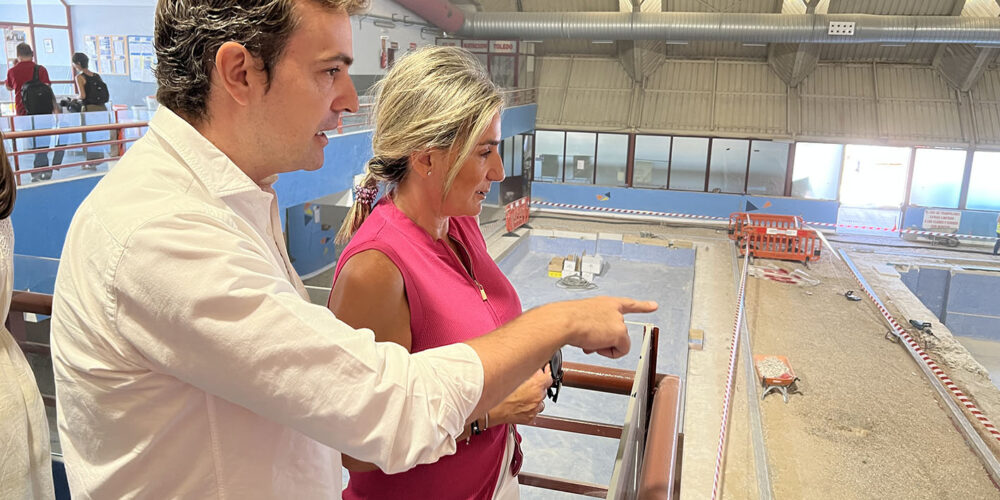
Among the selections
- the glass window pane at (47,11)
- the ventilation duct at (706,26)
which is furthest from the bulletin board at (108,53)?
the ventilation duct at (706,26)

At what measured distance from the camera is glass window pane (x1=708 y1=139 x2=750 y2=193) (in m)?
17.5

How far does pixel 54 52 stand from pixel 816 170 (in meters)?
16.4

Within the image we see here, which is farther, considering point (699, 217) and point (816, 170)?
point (699, 217)

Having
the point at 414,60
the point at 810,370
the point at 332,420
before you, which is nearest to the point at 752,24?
the point at 810,370

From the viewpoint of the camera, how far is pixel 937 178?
1656 centimetres

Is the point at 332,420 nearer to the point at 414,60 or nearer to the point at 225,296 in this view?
the point at 225,296

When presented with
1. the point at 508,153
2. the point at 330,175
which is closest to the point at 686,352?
the point at 330,175

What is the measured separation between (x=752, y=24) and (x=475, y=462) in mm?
16143

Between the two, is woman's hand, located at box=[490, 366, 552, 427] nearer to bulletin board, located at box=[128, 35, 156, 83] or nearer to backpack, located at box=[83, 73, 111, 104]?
backpack, located at box=[83, 73, 111, 104]

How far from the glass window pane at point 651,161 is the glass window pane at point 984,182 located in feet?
23.2

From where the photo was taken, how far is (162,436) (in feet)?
2.83

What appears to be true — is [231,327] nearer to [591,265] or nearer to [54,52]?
[54,52]

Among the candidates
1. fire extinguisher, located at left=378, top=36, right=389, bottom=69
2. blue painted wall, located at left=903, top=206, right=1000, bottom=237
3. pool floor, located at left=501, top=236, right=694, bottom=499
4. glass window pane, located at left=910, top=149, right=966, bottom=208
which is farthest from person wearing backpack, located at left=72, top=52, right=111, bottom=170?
blue painted wall, located at left=903, top=206, right=1000, bottom=237

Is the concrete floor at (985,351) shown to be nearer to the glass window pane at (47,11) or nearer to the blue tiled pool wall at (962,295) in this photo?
the blue tiled pool wall at (962,295)
